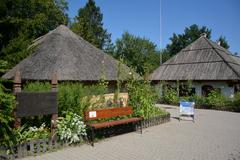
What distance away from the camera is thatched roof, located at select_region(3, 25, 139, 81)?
15.5 metres

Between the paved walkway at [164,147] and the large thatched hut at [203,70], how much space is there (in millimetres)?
14809

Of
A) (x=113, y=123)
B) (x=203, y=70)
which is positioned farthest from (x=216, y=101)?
(x=113, y=123)

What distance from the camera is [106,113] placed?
1070cm

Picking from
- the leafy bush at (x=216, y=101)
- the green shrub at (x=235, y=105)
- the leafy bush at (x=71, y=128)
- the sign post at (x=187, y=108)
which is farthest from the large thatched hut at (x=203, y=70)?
the leafy bush at (x=71, y=128)

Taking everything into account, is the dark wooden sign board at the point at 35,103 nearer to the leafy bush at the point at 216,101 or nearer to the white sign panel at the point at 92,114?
the white sign panel at the point at 92,114

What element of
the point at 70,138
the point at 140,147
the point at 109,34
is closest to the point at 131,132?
the point at 140,147

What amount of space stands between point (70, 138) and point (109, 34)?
47263 millimetres

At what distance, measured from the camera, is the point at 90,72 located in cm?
1706

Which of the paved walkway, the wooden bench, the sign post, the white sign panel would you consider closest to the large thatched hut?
the sign post

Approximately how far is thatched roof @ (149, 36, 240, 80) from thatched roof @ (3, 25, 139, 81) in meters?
11.7

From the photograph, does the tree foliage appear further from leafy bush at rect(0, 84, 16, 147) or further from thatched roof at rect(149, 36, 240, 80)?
leafy bush at rect(0, 84, 16, 147)

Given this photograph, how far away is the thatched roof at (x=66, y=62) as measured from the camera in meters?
15.5

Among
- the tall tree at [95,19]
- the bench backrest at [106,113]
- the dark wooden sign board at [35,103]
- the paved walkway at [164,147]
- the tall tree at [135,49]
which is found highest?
the tall tree at [95,19]

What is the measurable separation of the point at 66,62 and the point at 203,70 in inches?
675
